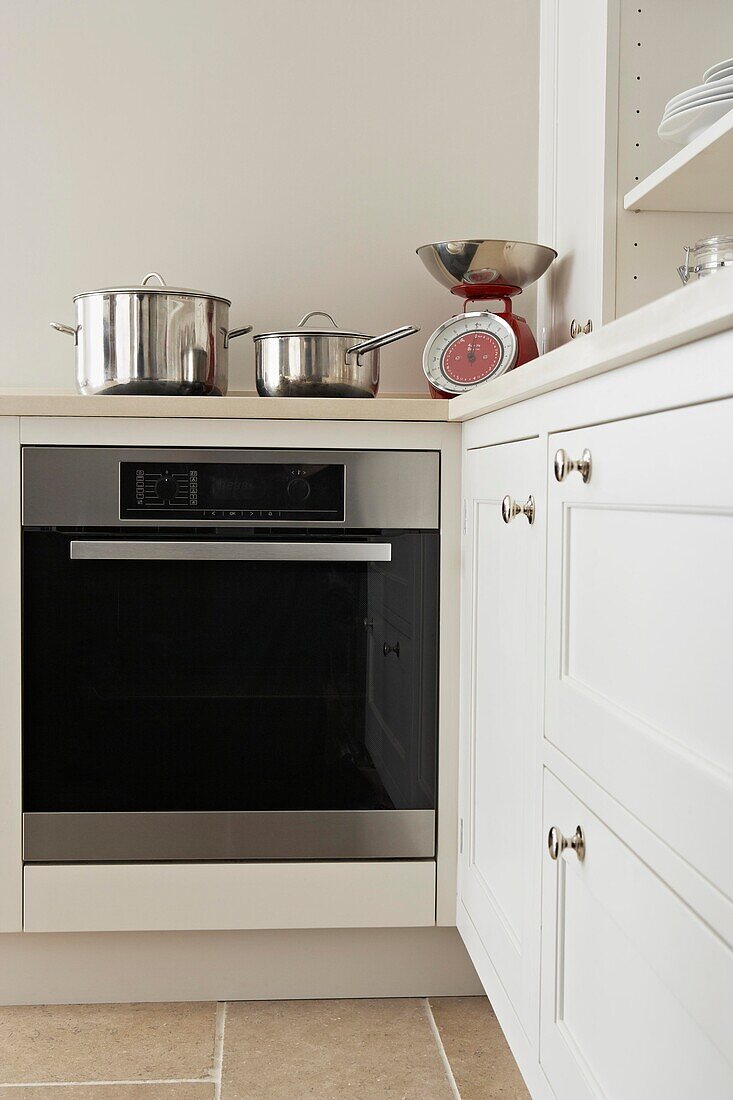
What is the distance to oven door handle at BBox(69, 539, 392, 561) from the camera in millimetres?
1708

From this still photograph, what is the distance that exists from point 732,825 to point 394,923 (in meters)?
1.19

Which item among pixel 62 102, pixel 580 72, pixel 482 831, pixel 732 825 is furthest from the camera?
pixel 62 102

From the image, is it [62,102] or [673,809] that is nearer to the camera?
[673,809]

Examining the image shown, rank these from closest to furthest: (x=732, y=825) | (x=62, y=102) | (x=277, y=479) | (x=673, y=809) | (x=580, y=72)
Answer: (x=732, y=825) < (x=673, y=809) < (x=277, y=479) < (x=580, y=72) < (x=62, y=102)

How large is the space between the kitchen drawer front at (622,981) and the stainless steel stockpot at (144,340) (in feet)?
3.26

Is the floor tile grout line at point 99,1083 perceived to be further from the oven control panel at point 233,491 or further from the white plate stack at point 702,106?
the white plate stack at point 702,106

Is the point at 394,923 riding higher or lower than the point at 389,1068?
higher

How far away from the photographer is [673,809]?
2.58 ft

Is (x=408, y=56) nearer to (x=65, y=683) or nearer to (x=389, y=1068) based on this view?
(x=65, y=683)

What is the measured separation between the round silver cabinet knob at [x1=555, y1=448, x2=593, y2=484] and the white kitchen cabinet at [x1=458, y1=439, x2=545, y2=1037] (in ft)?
0.33

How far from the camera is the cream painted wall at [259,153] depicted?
6.95 feet

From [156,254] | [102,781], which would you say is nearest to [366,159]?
[156,254]

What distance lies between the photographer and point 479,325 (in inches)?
75.1

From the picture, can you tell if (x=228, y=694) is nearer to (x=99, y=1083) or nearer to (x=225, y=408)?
(x=225, y=408)
